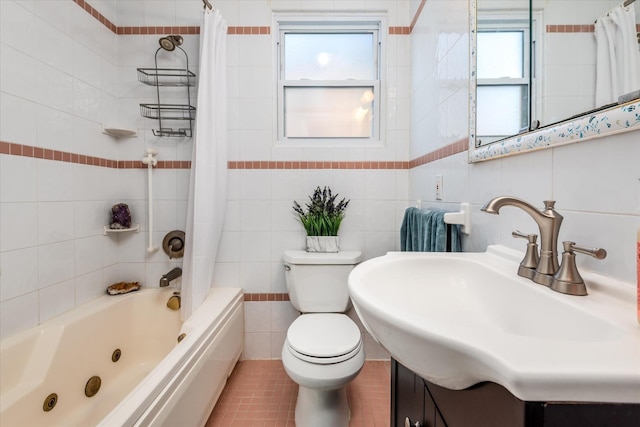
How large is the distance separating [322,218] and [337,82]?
911 millimetres

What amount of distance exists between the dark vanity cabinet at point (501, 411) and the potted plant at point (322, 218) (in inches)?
42.7

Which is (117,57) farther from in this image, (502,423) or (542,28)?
(502,423)

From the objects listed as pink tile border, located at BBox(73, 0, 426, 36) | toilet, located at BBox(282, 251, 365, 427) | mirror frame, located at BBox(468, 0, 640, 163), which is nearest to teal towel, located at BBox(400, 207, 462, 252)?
mirror frame, located at BBox(468, 0, 640, 163)

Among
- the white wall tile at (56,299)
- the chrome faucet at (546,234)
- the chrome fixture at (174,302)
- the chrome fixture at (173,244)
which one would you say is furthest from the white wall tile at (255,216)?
the chrome faucet at (546,234)

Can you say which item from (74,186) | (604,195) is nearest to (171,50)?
(74,186)

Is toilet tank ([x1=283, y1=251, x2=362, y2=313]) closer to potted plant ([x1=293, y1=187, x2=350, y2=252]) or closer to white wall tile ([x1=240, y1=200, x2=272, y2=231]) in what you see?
potted plant ([x1=293, y1=187, x2=350, y2=252])

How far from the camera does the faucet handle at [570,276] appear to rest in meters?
0.52

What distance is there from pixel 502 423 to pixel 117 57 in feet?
7.93

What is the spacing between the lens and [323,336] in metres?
1.26

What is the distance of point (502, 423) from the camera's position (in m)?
0.35

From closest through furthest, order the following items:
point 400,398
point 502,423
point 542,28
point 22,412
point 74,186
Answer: point 502,423
point 542,28
point 400,398
point 22,412
point 74,186

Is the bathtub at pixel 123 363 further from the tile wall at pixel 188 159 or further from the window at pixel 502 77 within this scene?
the window at pixel 502 77

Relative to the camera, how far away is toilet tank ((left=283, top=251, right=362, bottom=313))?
1.58 m

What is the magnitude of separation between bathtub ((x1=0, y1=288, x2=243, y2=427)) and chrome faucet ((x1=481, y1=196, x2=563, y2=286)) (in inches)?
40.8
